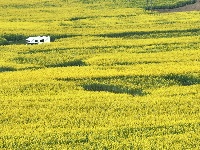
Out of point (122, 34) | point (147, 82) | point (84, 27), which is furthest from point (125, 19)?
point (147, 82)

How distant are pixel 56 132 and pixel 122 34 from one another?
31.4 metres

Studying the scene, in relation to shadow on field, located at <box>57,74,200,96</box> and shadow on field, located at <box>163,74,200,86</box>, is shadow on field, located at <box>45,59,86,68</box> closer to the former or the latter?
shadow on field, located at <box>57,74,200,96</box>

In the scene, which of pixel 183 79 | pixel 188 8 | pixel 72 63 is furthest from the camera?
pixel 188 8

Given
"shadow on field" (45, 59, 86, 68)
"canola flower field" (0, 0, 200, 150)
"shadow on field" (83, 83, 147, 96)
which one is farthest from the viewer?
"shadow on field" (45, 59, 86, 68)

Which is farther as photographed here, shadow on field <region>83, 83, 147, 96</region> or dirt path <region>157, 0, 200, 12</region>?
dirt path <region>157, 0, 200, 12</region>

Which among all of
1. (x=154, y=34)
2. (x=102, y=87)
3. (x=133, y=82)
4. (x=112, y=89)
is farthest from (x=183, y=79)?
(x=154, y=34)

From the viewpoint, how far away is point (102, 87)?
107 feet

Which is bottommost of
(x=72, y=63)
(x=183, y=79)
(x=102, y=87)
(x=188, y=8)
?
(x=188, y=8)

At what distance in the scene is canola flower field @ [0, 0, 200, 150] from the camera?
76.4ft

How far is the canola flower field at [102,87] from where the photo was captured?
23297 millimetres

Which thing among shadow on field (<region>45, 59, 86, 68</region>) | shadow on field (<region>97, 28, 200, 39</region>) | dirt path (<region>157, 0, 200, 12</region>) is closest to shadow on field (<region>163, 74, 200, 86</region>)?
shadow on field (<region>45, 59, 86, 68</region>)

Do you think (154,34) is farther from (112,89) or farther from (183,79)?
(112,89)

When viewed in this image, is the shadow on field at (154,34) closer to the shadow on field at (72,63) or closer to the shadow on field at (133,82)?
the shadow on field at (72,63)

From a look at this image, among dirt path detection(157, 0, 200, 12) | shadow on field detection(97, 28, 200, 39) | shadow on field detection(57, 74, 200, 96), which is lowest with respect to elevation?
dirt path detection(157, 0, 200, 12)
